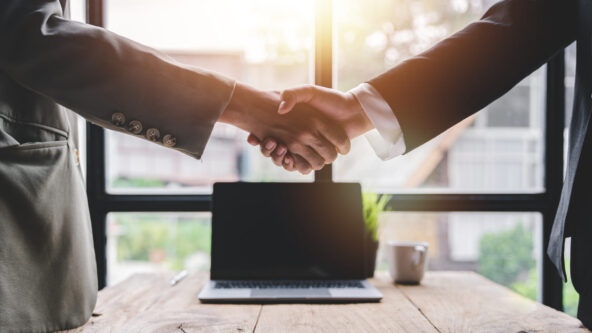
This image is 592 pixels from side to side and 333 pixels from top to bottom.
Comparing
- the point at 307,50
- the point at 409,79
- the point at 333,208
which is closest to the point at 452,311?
the point at 333,208

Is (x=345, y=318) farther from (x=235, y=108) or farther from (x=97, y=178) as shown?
(x=97, y=178)

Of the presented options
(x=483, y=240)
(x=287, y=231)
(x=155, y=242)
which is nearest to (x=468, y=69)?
(x=287, y=231)

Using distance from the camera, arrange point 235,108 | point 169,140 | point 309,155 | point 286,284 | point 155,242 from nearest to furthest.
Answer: point 169,140 → point 235,108 → point 286,284 → point 309,155 → point 155,242

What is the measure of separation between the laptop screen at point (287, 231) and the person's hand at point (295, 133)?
87 mm

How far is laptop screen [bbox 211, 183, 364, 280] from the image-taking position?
133cm

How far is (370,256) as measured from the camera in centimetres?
148

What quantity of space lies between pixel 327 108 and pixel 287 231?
1.37ft

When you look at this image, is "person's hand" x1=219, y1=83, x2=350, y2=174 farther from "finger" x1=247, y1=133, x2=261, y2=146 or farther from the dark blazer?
the dark blazer

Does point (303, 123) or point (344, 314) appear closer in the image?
point (344, 314)

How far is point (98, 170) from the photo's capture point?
5.62 feet

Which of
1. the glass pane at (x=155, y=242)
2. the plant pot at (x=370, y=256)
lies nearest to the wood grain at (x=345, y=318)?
the plant pot at (x=370, y=256)

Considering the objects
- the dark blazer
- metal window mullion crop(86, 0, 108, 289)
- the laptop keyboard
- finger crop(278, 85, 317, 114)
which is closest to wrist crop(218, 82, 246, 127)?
finger crop(278, 85, 317, 114)

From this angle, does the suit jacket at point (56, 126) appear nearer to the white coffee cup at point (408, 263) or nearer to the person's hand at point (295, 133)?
the person's hand at point (295, 133)

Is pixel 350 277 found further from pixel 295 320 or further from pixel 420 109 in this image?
pixel 420 109
